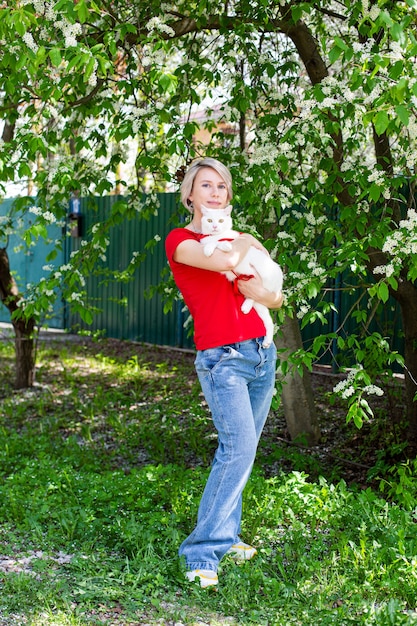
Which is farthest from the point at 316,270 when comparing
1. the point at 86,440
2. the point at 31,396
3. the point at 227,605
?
the point at 31,396

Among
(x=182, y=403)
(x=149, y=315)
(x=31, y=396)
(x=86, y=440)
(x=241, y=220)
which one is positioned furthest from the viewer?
(x=149, y=315)

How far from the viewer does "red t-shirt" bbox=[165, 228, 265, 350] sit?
313cm

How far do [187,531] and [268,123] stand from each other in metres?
2.49

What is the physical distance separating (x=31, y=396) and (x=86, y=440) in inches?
73.5

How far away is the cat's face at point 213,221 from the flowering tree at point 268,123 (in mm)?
701

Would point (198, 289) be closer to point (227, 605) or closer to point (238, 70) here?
point (227, 605)

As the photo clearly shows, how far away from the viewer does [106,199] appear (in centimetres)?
1237

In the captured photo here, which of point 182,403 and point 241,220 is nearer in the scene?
point 241,220

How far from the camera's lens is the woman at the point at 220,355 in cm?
311

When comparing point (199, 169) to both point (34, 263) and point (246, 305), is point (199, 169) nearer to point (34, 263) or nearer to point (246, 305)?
point (246, 305)

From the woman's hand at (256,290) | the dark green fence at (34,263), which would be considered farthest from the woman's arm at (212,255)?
the dark green fence at (34,263)


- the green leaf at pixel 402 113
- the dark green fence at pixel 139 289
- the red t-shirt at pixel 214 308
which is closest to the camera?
the green leaf at pixel 402 113

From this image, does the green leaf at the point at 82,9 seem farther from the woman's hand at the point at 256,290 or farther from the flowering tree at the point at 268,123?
the woman's hand at the point at 256,290

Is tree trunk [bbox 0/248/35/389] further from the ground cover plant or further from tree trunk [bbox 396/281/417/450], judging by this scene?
tree trunk [bbox 396/281/417/450]
